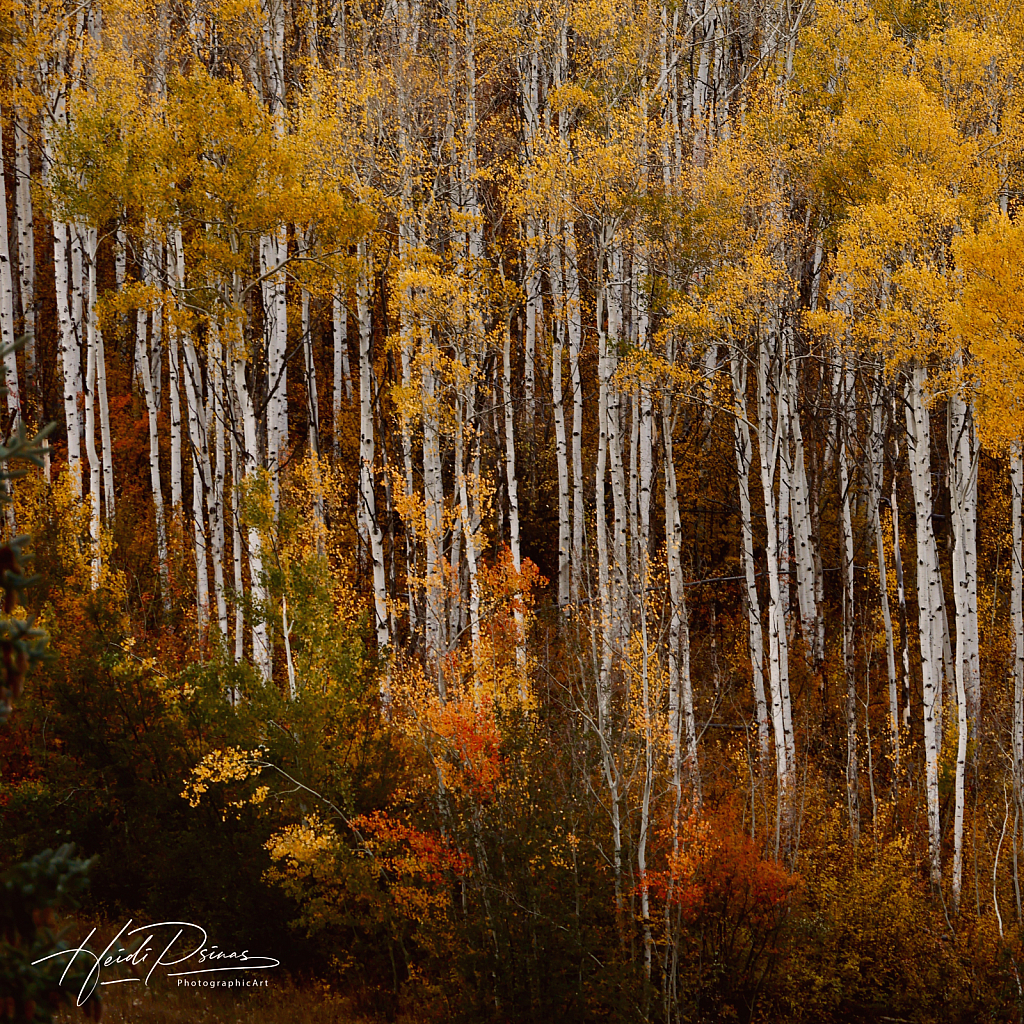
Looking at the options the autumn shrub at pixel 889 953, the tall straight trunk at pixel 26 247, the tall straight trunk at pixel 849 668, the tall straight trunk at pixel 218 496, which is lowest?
the autumn shrub at pixel 889 953

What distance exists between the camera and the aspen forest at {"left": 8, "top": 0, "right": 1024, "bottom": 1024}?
12648mm

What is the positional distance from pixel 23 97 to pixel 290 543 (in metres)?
8.74

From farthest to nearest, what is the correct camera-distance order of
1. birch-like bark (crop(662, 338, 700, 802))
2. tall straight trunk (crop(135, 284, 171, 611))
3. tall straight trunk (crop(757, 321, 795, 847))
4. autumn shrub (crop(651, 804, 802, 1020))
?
tall straight trunk (crop(135, 284, 171, 611)) < birch-like bark (crop(662, 338, 700, 802)) < tall straight trunk (crop(757, 321, 795, 847)) < autumn shrub (crop(651, 804, 802, 1020))

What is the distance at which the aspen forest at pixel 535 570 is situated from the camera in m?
12.6

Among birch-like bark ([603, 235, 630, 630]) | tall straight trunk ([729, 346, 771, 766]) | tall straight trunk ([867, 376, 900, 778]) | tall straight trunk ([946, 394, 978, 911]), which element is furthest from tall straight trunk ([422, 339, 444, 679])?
tall straight trunk ([946, 394, 978, 911])

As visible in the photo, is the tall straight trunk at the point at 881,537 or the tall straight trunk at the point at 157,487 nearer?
the tall straight trunk at the point at 881,537

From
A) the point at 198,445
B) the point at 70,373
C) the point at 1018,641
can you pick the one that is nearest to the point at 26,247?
the point at 70,373

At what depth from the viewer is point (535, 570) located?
709 inches

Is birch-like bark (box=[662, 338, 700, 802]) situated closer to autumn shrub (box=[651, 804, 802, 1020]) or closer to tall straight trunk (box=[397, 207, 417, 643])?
autumn shrub (box=[651, 804, 802, 1020])

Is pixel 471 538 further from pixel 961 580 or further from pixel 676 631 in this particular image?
pixel 961 580

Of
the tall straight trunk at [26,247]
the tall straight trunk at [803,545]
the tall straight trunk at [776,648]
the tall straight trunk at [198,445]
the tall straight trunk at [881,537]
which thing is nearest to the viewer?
the tall straight trunk at [776,648]

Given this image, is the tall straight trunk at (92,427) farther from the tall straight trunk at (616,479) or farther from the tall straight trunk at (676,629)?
the tall straight trunk at (676,629)

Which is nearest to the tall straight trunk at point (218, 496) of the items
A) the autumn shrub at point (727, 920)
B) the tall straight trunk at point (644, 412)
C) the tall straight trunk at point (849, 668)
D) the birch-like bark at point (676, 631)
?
the tall straight trunk at point (644, 412)

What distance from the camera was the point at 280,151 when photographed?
47.8 feet
